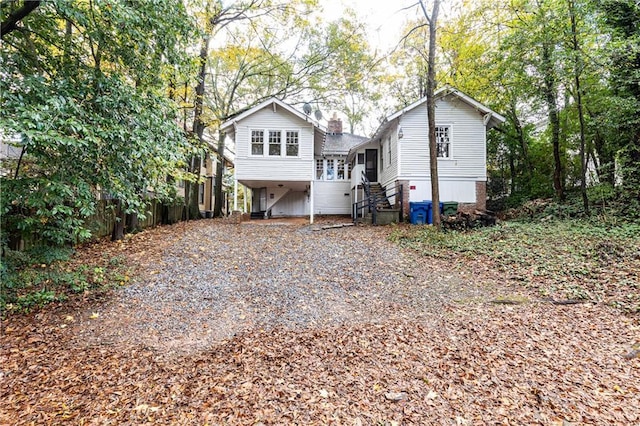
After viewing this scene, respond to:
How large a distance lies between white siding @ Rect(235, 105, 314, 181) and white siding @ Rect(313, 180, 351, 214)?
5.49 m

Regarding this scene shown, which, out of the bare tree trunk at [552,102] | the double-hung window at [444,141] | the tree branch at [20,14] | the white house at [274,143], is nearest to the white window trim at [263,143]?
the white house at [274,143]

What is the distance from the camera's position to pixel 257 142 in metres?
14.5

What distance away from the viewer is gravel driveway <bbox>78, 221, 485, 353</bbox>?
4.66 metres

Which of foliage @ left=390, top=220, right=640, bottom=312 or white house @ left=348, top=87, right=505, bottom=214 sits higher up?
white house @ left=348, top=87, right=505, bottom=214

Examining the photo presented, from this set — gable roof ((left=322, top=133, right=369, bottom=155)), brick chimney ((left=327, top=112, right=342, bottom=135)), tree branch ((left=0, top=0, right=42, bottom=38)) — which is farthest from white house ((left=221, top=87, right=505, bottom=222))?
tree branch ((left=0, top=0, right=42, bottom=38))

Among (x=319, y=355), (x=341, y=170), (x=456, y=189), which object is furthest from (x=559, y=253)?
(x=341, y=170)

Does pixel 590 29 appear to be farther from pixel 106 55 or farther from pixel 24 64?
pixel 24 64

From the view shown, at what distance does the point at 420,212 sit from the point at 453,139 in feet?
12.9

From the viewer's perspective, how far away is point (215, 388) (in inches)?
131

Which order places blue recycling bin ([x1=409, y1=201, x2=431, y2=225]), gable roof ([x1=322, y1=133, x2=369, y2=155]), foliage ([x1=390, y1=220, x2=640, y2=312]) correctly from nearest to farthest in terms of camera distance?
foliage ([x1=390, y1=220, x2=640, y2=312]) → blue recycling bin ([x1=409, y1=201, x2=431, y2=225]) → gable roof ([x1=322, y1=133, x2=369, y2=155])

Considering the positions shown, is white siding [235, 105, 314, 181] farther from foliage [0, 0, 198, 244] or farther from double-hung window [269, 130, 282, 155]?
foliage [0, 0, 198, 244]

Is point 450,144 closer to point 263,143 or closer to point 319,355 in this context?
point 263,143

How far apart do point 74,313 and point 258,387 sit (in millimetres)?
3758

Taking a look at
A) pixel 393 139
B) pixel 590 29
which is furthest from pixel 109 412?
pixel 590 29
